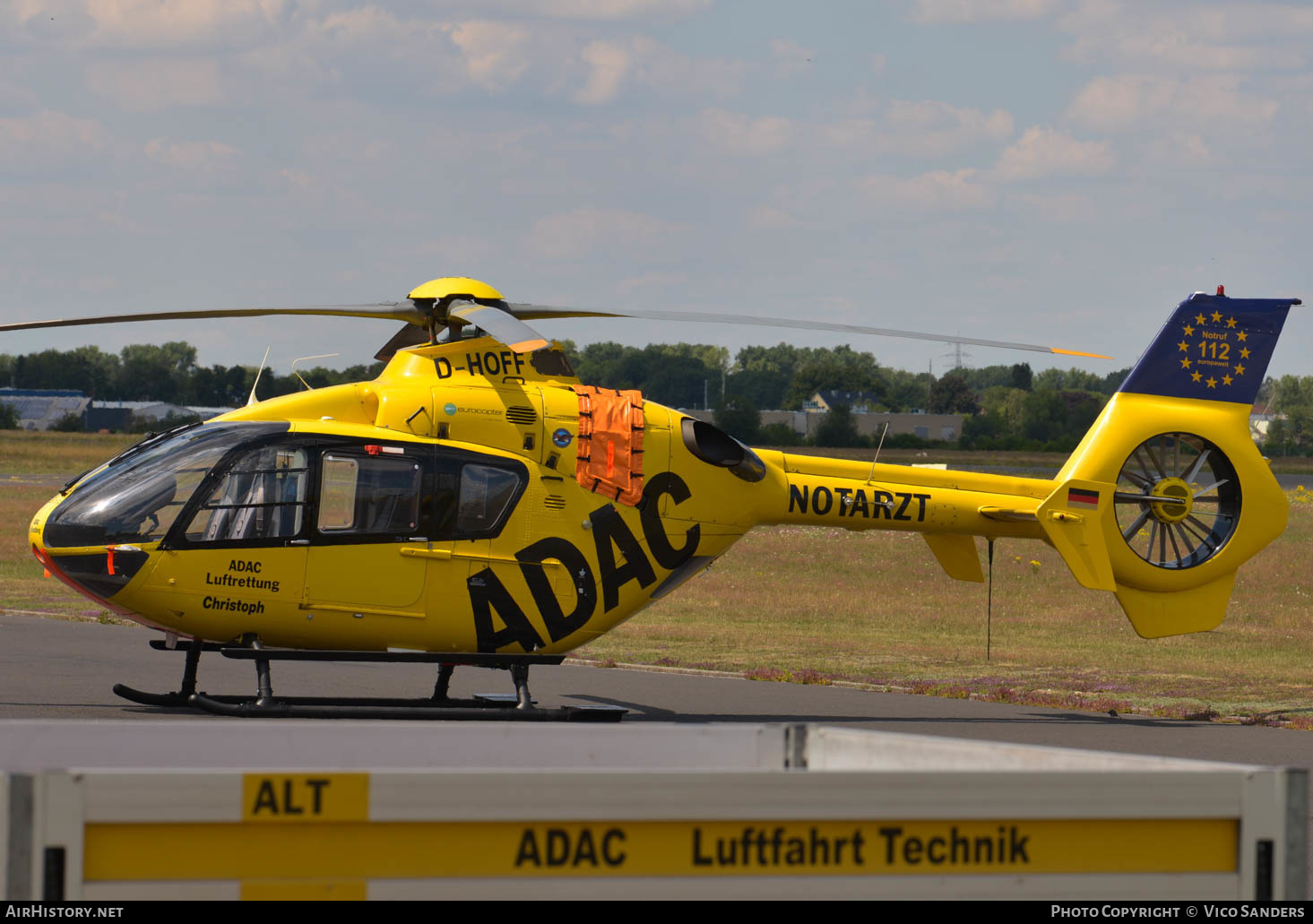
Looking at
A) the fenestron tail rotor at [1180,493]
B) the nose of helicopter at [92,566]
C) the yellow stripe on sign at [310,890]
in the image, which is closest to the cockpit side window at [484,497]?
the nose of helicopter at [92,566]

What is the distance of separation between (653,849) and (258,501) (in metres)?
8.12

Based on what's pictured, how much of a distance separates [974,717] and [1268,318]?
4.97 meters

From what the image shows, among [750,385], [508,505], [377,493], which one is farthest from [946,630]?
[750,385]

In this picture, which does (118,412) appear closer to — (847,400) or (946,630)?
(847,400)

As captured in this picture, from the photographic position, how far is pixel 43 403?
12175 cm

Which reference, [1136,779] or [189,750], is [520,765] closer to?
[189,750]

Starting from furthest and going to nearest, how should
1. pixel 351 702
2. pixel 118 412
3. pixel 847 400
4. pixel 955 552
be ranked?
pixel 118 412 < pixel 847 400 < pixel 955 552 < pixel 351 702

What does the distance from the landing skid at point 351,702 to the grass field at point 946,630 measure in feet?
13.4

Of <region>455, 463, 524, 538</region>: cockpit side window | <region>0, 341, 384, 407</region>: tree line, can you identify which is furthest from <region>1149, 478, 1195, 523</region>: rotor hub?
<region>0, 341, 384, 407</region>: tree line

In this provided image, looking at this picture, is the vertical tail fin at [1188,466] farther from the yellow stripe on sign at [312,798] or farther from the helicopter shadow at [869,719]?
the yellow stripe on sign at [312,798]

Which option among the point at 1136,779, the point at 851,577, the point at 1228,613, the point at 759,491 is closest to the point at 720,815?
the point at 1136,779

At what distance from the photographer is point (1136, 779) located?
365 centimetres

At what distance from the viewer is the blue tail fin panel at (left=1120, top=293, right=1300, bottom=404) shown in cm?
1350

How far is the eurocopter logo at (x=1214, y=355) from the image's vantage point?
13.5m
